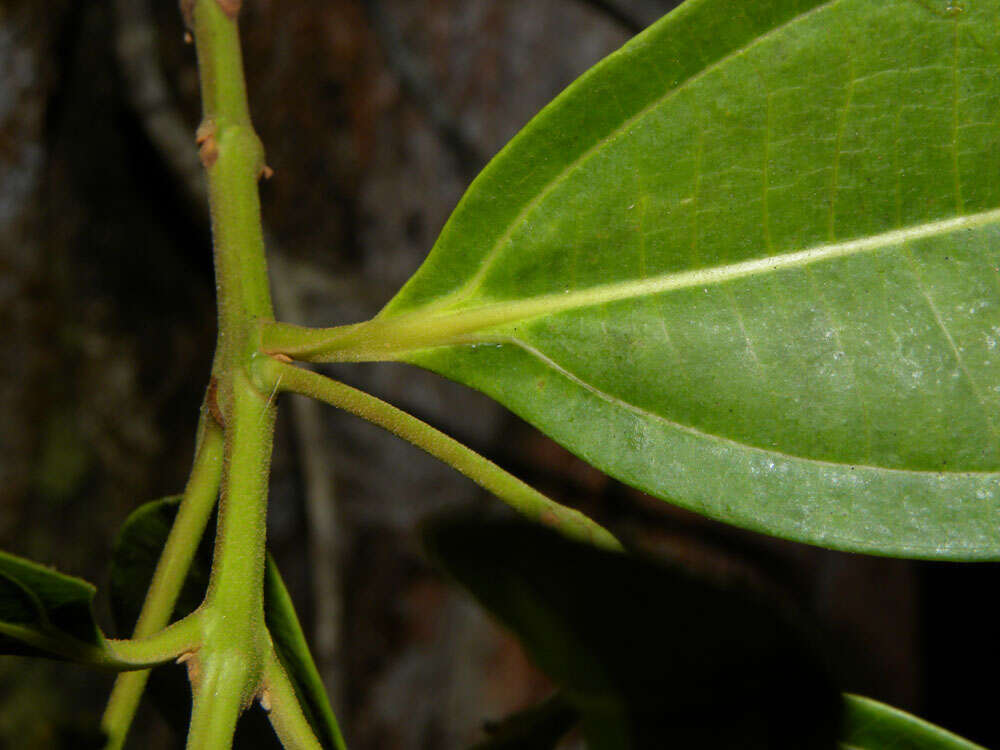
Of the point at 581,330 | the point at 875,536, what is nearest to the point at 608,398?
the point at 581,330

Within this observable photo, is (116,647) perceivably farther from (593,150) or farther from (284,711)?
(593,150)

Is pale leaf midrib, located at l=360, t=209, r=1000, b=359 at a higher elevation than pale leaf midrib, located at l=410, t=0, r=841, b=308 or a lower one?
lower

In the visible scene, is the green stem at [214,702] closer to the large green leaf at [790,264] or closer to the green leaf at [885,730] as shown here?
the large green leaf at [790,264]

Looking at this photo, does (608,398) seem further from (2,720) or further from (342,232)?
(2,720)

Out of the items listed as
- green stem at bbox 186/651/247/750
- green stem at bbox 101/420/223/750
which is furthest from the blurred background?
green stem at bbox 186/651/247/750

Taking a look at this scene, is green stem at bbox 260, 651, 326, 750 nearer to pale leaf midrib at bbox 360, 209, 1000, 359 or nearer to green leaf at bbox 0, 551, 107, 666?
green leaf at bbox 0, 551, 107, 666

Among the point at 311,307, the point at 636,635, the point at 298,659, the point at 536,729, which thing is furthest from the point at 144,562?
the point at 311,307
